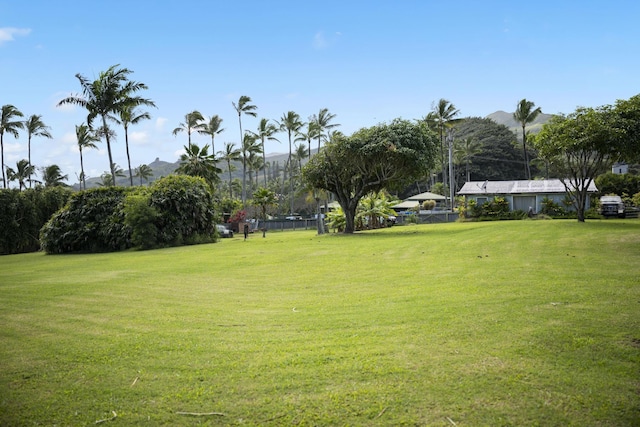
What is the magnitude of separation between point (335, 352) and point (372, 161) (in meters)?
27.2

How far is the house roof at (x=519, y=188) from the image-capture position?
47.3 m

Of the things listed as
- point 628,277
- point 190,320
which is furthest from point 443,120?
point 190,320

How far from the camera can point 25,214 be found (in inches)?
1453

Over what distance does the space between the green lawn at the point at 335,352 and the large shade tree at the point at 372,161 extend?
19.9 meters

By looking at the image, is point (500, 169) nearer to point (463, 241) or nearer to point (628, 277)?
point (463, 241)

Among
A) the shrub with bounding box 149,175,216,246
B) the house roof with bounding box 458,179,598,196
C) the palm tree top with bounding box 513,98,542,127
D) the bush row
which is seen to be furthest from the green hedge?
the palm tree top with bounding box 513,98,542,127

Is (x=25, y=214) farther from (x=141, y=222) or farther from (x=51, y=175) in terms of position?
(x=51, y=175)

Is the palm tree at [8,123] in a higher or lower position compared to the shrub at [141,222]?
higher

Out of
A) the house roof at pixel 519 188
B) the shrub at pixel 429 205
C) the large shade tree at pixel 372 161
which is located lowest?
the shrub at pixel 429 205

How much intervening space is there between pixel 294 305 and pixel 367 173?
24.6m

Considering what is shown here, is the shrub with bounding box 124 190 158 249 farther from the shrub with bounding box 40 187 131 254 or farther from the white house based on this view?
the white house

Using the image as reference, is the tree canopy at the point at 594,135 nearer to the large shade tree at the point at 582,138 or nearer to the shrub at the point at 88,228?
the large shade tree at the point at 582,138

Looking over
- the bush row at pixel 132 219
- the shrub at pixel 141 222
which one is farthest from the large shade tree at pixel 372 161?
the shrub at pixel 141 222

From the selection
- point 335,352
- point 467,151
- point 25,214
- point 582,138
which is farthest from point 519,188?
point 335,352
